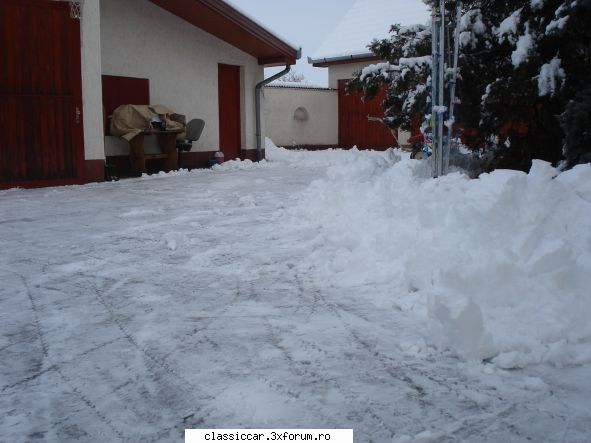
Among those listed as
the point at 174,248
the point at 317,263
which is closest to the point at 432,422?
the point at 317,263

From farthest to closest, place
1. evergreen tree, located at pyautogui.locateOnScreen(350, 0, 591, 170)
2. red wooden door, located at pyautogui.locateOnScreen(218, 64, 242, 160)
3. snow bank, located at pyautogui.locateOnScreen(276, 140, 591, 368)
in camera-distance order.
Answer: red wooden door, located at pyautogui.locateOnScreen(218, 64, 242, 160)
evergreen tree, located at pyautogui.locateOnScreen(350, 0, 591, 170)
snow bank, located at pyautogui.locateOnScreen(276, 140, 591, 368)

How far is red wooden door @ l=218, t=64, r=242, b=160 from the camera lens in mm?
15125

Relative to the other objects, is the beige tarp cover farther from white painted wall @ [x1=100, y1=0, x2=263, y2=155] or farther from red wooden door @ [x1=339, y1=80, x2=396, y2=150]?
red wooden door @ [x1=339, y1=80, x2=396, y2=150]

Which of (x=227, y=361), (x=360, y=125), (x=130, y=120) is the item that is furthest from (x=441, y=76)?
(x=360, y=125)

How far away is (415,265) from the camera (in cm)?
361

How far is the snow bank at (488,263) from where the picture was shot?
2.72 m

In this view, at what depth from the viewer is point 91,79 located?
10.4 meters

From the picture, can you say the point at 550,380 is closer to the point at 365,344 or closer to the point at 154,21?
the point at 365,344

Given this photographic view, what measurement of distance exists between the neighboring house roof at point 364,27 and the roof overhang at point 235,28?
605 cm

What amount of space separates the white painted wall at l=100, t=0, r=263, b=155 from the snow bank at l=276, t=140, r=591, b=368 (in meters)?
8.73

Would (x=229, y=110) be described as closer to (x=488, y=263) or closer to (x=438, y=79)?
(x=438, y=79)

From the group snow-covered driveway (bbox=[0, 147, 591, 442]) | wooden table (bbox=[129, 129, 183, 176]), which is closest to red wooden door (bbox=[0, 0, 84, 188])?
wooden table (bbox=[129, 129, 183, 176])

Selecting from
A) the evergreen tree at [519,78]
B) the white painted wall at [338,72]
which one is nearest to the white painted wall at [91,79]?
the evergreen tree at [519,78]

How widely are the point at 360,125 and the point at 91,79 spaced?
12407mm
